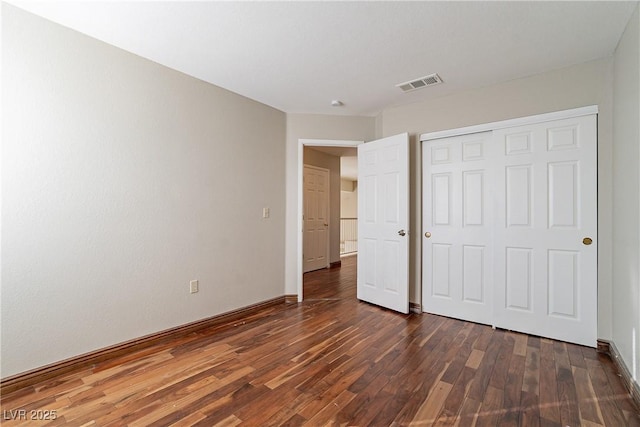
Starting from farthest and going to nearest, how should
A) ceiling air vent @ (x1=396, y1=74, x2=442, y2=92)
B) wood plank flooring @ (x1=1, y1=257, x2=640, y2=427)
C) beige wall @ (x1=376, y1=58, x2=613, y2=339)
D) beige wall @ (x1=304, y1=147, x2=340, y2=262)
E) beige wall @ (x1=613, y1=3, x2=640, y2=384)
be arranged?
beige wall @ (x1=304, y1=147, x2=340, y2=262)
ceiling air vent @ (x1=396, y1=74, x2=442, y2=92)
beige wall @ (x1=376, y1=58, x2=613, y2=339)
beige wall @ (x1=613, y1=3, x2=640, y2=384)
wood plank flooring @ (x1=1, y1=257, x2=640, y2=427)

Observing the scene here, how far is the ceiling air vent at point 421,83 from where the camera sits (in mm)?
2975

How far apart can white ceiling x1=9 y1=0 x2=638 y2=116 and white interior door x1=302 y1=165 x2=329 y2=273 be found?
3.12 metres

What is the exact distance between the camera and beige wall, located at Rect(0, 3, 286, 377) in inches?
80.0

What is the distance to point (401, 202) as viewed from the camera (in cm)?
353

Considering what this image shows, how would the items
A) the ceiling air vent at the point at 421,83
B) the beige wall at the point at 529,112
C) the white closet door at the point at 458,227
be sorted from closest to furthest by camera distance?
the beige wall at the point at 529,112 → the ceiling air vent at the point at 421,83 → the white closet door at the point at 458,227

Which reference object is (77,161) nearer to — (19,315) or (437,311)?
(19,315)

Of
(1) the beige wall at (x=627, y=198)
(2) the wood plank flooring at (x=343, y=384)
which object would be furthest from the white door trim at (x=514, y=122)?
(2) the wood plank flooring at (x=343, y=384)

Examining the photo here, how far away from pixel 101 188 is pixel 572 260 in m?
4.08

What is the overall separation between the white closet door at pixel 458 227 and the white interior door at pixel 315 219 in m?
2.92

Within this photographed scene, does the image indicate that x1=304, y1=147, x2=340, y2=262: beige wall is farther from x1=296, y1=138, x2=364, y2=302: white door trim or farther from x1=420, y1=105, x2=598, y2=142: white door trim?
x1=420, y1=105, x2=598, y2=142: white door trim

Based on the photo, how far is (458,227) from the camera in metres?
3.34

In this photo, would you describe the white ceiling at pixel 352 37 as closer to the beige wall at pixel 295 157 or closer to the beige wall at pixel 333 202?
the beige wall at pixel 295 157

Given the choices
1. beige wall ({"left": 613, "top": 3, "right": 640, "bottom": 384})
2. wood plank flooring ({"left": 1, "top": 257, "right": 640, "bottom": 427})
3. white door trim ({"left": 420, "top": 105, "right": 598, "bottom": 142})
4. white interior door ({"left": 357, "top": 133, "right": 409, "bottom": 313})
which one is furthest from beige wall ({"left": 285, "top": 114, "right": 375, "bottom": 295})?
beige wall ({"left": 613, "top": 3, "right": 640, "bottom": 384})

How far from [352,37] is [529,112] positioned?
6.29 feet
